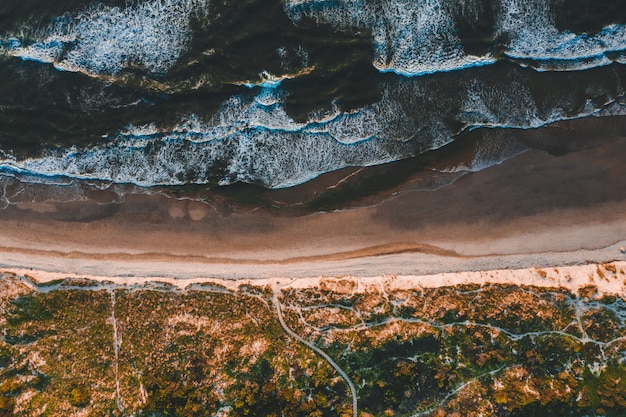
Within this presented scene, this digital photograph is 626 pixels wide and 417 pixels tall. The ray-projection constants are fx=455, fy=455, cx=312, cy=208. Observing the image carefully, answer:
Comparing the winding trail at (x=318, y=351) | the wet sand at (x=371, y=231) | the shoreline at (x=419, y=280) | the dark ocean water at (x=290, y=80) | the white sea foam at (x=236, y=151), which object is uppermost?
the dark ocean water at (x=290, y=80)

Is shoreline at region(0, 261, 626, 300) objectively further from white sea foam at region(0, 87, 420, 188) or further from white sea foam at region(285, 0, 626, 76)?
white sea foam at region(285, 0, 626, 76)

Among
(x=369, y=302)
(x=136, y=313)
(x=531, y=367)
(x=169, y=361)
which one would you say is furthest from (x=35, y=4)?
(x=531, y=367)

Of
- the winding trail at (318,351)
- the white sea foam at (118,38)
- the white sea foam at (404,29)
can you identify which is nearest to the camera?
the winding trail at (318,351)

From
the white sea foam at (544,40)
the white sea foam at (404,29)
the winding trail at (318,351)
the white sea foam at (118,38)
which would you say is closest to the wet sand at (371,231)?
the winding trail at (318,351)

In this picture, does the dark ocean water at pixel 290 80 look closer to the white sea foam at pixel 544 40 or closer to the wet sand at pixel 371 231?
the white sea foam at pixel 544 40

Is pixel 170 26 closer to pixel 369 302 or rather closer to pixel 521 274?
pixel 369 302

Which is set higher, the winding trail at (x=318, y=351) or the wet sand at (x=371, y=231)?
the wet sand at (x=371, y=231)
